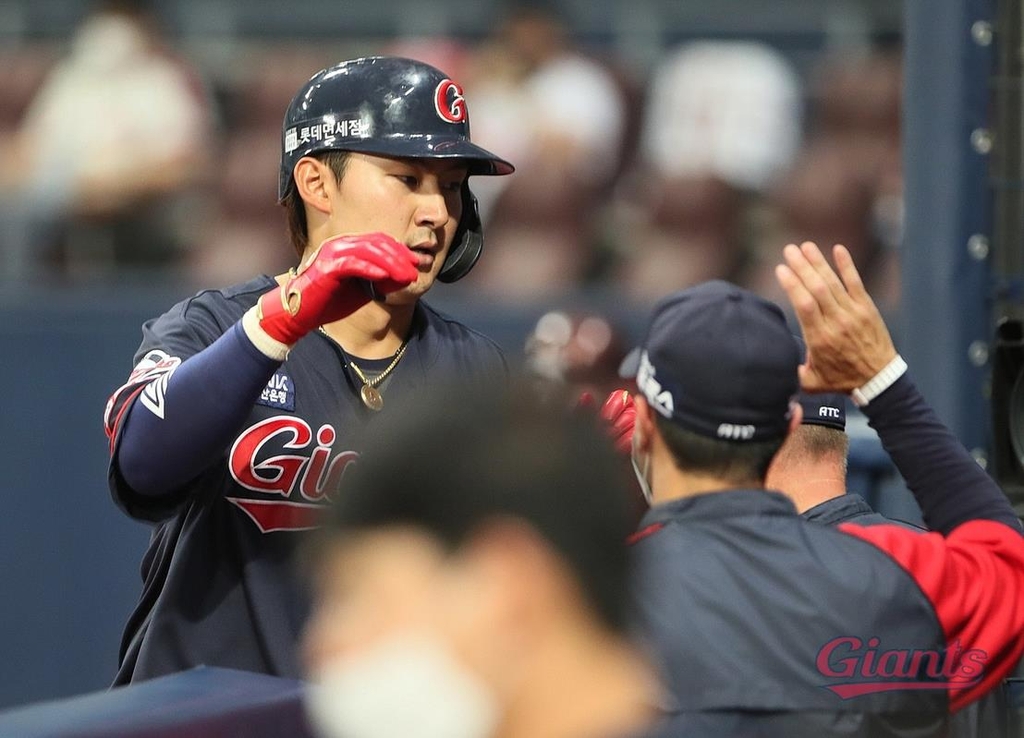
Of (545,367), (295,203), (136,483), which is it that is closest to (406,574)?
(136,483)

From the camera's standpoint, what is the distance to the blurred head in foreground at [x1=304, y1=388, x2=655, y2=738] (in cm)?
130

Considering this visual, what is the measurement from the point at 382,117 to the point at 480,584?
177cm

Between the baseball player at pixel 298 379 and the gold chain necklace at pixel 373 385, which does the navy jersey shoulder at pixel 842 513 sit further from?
the gold chain necklace at pixel 373 385

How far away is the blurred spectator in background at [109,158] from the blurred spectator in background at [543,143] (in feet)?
4.34

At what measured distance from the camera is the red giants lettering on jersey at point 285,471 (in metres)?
2.85

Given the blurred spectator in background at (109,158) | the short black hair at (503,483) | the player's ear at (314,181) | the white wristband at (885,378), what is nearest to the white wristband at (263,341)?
the player's ear at (314,181)

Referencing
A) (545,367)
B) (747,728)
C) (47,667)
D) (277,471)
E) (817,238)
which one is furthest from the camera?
(817,238)

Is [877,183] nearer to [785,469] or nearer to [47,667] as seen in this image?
[47,667]

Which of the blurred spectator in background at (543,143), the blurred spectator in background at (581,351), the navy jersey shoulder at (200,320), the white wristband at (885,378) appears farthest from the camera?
the blurred spectator in background at (543,143)

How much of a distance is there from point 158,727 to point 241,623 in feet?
3.81

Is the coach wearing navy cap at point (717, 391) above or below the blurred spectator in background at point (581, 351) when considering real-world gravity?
above

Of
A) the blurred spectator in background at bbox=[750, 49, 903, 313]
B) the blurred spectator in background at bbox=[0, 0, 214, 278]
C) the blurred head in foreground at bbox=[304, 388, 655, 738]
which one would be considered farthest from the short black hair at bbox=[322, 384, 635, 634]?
the blurred spectator in background at bbox=[0, 0, 214, 278]

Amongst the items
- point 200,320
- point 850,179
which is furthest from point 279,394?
point 850,179

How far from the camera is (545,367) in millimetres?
4305
